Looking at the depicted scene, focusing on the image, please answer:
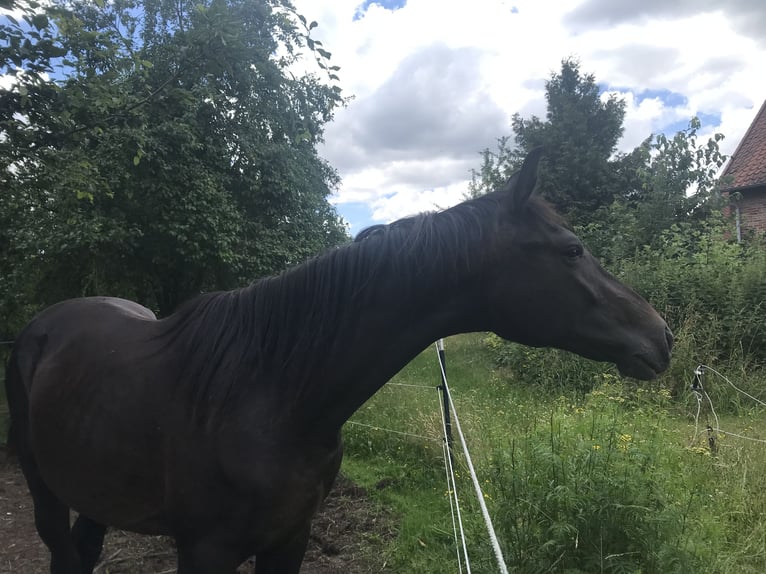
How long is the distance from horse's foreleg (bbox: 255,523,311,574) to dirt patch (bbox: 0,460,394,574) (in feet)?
4.86

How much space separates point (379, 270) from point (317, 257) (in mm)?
255

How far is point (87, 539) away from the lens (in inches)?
103

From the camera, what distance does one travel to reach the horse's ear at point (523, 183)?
154 cm

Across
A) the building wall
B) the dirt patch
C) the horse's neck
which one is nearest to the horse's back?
the horse's neck

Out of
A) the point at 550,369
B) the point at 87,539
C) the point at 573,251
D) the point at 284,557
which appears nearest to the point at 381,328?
the point at 573,251

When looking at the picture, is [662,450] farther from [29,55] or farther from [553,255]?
[29,55]

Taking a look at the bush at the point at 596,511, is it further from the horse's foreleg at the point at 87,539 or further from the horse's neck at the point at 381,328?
the horse's foreleg at the point at 87,539

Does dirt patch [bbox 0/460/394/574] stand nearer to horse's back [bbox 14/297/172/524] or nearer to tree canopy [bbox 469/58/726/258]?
horse's back [bbox 14/297/172/524]

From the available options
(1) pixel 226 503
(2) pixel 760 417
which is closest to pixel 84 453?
(1) pixel 226 503

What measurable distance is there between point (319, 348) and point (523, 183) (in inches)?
33.9

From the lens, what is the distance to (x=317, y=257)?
1.70 m

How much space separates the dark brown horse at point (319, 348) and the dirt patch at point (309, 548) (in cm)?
179

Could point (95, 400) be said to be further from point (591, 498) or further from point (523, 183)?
point (591, 498)

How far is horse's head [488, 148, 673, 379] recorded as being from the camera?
1.56m
